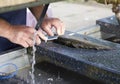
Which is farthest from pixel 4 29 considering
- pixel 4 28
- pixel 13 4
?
pixel 13 4

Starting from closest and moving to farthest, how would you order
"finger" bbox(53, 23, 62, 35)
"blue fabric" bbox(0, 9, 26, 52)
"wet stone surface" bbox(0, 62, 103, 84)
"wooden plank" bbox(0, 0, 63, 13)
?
"wooden plank" bbox(0, 0, 63, 13)
"wet stone surface" bbox(0, 62, 103, 84)
"finger" bbox(53, 23, 62, 35)
"blue fabric" bbox(0, 9, 26, 52)

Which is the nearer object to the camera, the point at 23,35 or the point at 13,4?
the point at 13,4

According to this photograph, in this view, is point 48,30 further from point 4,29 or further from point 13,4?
point 13,4

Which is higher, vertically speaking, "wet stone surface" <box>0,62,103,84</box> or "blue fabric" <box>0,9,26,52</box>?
"blue fabric" <box>0,9,26,52</box>

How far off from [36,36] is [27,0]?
61 centimetres

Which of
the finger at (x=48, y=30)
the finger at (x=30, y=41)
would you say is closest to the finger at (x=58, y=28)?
the finger at (x=48, y=30)

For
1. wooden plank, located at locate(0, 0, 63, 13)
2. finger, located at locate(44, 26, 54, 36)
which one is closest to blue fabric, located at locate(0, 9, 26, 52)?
finger, located at locate(44, 26, 54, 36)

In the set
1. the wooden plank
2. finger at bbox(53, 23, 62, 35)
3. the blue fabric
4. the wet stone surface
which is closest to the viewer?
the wooden plank

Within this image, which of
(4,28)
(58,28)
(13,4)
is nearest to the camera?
(13,4)

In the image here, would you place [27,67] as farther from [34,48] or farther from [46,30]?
[46,30]

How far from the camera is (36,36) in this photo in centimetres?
119

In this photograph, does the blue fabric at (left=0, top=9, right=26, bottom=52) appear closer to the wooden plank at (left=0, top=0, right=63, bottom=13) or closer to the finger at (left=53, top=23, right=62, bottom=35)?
the finger at (left=53, top=23, right=62, bottom=35)

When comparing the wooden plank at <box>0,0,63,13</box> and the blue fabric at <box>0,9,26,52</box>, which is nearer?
the wooden plank at <box>0,0,63,13</box>

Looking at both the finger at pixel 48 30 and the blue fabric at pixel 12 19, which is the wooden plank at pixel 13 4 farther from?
the blue fabric at pixel 12 19
